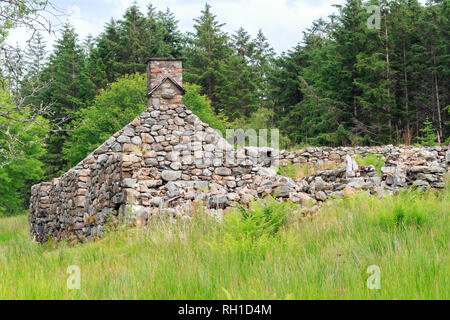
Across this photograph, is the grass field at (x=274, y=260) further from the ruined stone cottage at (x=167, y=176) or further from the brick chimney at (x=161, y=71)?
the brick chimney at (x=161, y=71)

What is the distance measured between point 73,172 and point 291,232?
338 inches

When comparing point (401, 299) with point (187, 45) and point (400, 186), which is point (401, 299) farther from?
point (187, 45)

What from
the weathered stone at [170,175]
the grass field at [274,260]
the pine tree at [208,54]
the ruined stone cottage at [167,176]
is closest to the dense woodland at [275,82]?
the pine tree at [208,54]

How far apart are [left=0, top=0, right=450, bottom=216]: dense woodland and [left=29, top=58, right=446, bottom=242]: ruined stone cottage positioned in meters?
4.36

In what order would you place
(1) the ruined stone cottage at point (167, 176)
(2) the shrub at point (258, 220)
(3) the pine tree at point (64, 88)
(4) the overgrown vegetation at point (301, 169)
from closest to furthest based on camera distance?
1. (2) the shrub at point (258, 220)
2. (1) the ruined stone cottage at point (167, 176)
3. (4) the overgrown vegetation at point (301, 169)
4. (3) the pine tree at point (64, 88)

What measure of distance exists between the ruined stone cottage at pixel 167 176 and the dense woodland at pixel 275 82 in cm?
436

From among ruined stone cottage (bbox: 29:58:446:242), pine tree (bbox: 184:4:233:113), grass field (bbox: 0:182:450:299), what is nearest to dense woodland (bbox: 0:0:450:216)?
pine tree (bbox: 184:4:233:113)

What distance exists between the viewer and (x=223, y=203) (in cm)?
712

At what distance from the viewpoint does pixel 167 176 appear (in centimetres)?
983

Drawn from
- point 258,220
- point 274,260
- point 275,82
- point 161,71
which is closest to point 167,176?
point 161,71

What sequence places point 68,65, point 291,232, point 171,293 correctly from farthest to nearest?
1. point 68,65
2. point 291,232
3. point 171,293

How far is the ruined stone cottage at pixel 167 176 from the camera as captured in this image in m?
7.18

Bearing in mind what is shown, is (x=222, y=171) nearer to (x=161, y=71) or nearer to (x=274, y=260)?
(x=161, y=71)

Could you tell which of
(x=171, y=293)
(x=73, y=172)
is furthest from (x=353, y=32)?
(x=171, y=293)
